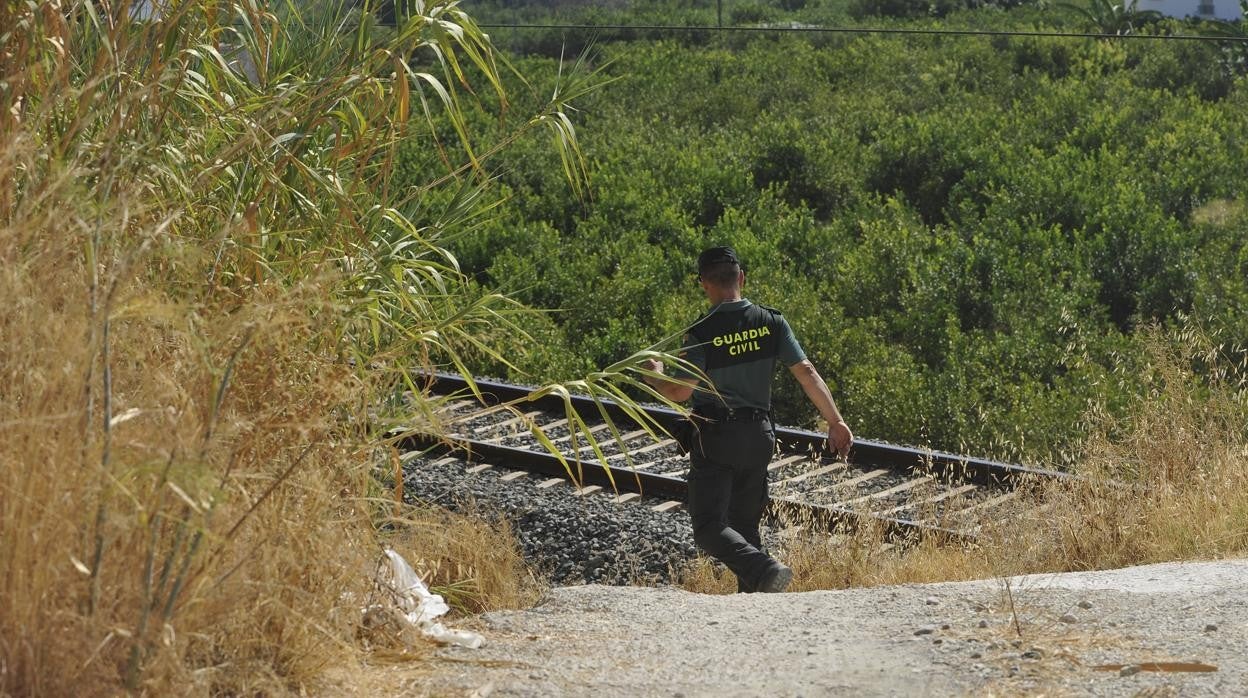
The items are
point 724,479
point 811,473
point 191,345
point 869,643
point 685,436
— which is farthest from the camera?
point 811,473

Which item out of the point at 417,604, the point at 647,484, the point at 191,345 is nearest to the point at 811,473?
the point at 647,484

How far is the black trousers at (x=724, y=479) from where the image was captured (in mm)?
6141

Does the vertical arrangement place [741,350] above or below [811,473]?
above

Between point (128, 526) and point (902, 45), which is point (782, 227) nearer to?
point (902, 45)

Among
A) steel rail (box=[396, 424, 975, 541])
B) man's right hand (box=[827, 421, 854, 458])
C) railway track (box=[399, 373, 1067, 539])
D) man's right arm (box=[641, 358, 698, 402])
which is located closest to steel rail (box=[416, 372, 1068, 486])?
railway track (box=[399, 373, 1067, 539])

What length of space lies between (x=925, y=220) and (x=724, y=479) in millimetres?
12830

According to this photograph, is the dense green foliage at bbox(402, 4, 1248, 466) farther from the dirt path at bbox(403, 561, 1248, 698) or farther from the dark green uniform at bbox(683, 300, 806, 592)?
the dirt path at bbox(403, 561, 1248, 698)

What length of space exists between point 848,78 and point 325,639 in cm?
2264

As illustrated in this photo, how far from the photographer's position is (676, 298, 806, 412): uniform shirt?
6246mm

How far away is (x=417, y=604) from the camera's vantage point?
4.79 m

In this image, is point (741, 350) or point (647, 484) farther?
point (647, 484)

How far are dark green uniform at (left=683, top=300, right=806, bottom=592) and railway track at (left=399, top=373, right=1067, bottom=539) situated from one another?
52.0 inches

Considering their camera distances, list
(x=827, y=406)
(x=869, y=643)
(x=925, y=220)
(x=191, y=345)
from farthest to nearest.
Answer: (x=925, y=220) → (x=827, y=406) → (x=869, y=643) → (x=191, y=345)

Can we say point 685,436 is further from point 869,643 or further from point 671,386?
point 869,643
